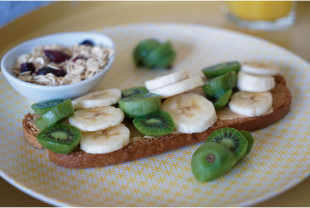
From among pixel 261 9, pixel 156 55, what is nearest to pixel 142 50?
pixel 156 55

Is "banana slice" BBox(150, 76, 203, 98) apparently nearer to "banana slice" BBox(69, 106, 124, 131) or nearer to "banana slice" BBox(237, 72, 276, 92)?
"banana slice" BBox(69, 106, 124, 131)

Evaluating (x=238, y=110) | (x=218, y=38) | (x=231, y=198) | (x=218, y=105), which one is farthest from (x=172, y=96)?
(x=218, y=38)

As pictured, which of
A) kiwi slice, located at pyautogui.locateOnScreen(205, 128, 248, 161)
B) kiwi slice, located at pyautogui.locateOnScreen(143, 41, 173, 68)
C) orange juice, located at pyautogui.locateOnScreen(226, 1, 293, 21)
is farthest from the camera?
orange juice, located at pyautogui.locateOnScreen(226, 1, 293, 21)

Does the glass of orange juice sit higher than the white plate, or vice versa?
the glass of orange juice

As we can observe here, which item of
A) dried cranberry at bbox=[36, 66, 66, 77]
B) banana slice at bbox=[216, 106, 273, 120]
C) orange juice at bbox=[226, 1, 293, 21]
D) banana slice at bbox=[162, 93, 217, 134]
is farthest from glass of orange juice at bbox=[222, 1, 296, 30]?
dried cranberry at bbox=[36, 66, 66, 77]

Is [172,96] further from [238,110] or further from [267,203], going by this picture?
[267,203]

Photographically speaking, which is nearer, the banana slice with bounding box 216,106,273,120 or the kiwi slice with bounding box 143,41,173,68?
the banana slice with bounding box 216,106,273,120

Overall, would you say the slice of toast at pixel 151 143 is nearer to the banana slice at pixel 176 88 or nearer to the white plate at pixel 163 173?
the white plate at pixel 163 173
